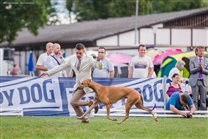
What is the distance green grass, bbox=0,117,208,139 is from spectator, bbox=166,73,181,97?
1.35 m

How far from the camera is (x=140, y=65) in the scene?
17.2m

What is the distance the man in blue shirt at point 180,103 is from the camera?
628 inches

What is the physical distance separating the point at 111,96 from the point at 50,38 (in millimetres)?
43134

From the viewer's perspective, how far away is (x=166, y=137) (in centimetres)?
1193

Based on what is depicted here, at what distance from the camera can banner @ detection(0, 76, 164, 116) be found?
16.7 meters

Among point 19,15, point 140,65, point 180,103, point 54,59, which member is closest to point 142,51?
point 140,65

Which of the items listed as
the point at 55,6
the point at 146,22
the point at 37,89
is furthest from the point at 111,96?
the point at 55,6

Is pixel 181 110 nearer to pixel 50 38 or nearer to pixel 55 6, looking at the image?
pixel 50 38

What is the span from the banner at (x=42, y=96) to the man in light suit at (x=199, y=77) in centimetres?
83

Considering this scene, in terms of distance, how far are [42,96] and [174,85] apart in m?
3.15

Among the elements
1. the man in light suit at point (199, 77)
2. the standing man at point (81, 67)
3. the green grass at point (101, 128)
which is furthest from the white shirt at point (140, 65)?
the standing man at point (81, 67)

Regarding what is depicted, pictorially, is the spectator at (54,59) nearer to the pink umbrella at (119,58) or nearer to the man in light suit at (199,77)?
the man in light suit at (199,77)

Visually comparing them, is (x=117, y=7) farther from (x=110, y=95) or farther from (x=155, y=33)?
(x=110, y=95)

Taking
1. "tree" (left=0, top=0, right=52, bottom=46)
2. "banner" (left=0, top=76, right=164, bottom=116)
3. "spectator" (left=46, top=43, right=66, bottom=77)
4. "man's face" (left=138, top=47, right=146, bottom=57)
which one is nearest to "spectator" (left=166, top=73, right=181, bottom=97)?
"banner" (left=0, top=76, right=164, bottom=116)
